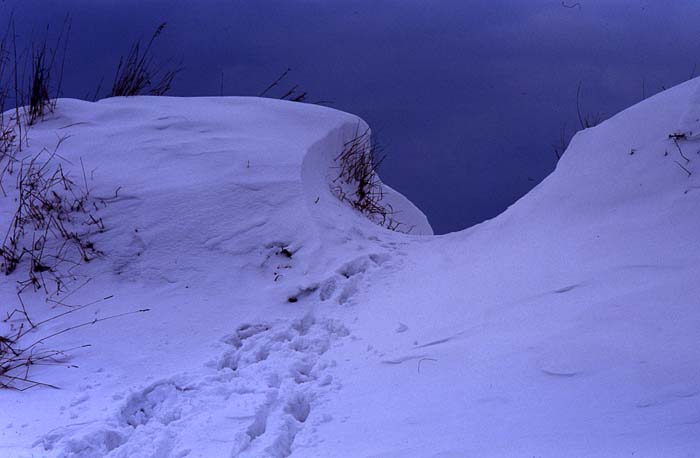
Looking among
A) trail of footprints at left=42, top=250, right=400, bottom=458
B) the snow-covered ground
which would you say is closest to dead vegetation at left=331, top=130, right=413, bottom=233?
the snow-covered ground

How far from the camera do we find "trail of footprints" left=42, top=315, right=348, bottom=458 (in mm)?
2717

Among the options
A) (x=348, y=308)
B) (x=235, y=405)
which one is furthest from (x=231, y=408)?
(x=348, y=308)

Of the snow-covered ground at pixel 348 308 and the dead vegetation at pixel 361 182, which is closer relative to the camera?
the snow-covered ground at pixel 348 308

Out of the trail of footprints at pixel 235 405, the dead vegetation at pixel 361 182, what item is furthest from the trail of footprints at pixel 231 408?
the dead vegetation at pixel 361 182

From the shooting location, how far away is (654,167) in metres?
3.97

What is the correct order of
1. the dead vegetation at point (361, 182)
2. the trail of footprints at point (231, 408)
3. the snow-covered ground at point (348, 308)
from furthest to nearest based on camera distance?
1. the dead vegetation at point (361, 182)
2. the trail of footprints at point (231, 408)
3. the snow-covered ground at point (348, 308)

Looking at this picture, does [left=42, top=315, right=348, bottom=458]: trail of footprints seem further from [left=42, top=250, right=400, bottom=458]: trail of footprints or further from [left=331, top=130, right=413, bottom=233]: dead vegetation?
[left=331, top=130, right=413, bottom=233]: dead vegetation

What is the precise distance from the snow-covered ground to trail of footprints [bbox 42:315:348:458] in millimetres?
10

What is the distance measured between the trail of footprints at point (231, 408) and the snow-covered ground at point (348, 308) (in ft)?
0.03

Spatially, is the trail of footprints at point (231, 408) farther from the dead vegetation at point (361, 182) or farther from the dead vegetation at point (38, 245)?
the dead vegetation at point (361, 182)

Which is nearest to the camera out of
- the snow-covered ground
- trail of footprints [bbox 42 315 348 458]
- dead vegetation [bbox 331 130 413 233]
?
the snow-covered ground

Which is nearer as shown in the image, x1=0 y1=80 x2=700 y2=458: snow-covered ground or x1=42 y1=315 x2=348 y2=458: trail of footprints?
x1=0 y1=80 x2=700 y2=458: snow-covered ground

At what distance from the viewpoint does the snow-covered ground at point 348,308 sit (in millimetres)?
2562

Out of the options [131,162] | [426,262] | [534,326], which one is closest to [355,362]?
[534,326]
